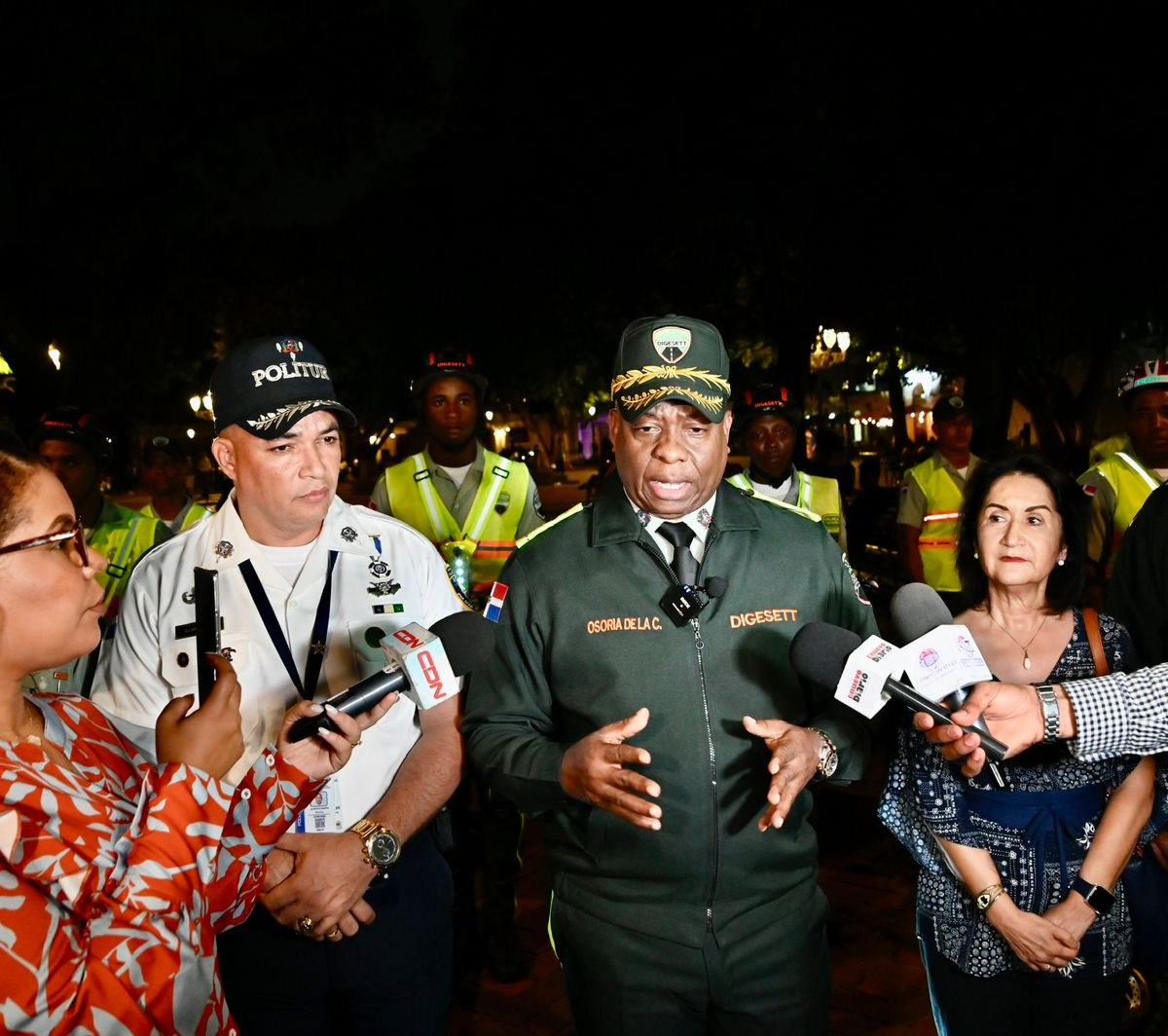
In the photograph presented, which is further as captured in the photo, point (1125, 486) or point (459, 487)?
point (459, 487)

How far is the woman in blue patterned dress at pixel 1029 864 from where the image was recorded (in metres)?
3.01

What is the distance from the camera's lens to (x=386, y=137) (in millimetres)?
15180

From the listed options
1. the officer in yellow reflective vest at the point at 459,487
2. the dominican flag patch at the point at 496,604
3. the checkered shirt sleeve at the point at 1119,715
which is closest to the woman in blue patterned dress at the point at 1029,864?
the checkered shirt sleeve at the point at 1119,715

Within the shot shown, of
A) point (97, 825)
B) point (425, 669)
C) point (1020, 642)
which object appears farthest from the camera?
point (1020, 642)

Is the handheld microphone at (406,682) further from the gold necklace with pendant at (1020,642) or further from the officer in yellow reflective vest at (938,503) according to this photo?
the officer in yellow reflective vest at (938,503)

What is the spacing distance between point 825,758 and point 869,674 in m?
0.41

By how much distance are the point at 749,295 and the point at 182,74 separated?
10.4m

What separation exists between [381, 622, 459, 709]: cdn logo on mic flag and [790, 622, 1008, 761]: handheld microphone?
2.76ft

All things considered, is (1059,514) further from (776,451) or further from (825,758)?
(776,451)

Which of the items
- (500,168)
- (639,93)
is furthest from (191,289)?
(639,93)

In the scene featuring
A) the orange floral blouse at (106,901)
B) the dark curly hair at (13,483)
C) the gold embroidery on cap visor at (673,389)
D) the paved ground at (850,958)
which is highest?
the gold embroidery on cap visor at (673,389)

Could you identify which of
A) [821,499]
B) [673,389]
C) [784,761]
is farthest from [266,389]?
[821,499]

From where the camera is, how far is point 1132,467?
591 centimetres

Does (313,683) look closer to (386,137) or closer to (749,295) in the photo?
(386,137)
